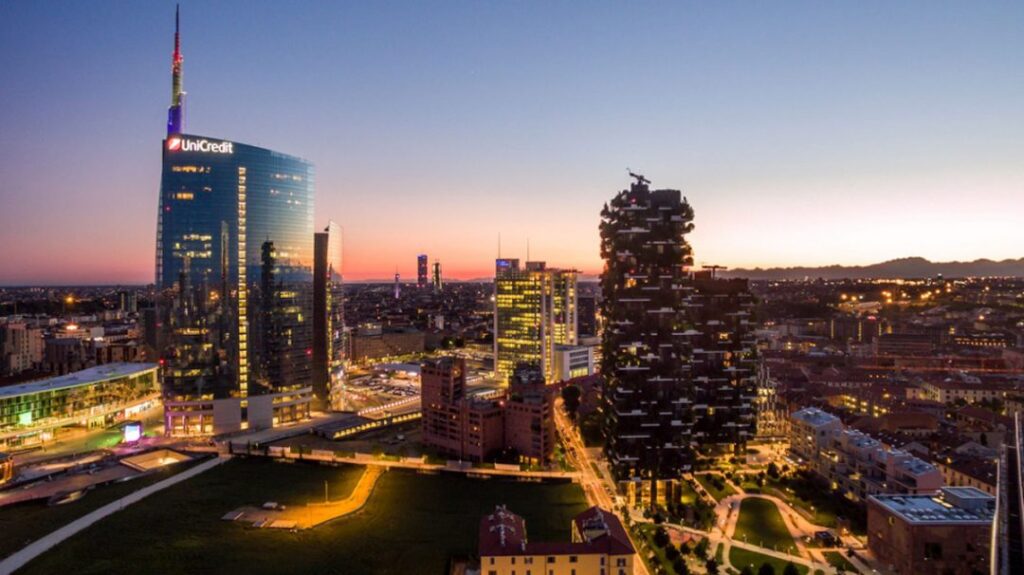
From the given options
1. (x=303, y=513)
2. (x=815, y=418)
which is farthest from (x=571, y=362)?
(x=303, y=513)

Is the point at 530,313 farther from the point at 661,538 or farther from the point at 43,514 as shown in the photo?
the point at 43,514

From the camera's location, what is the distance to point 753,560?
2831cm

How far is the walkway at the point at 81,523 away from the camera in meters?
27.7

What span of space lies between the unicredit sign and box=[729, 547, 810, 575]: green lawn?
4634 centimetres

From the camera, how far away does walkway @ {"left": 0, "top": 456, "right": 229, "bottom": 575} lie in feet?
90.7

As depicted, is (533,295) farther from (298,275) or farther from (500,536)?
(500,536)

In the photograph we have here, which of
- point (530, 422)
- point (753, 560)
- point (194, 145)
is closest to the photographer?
point (753, 560)

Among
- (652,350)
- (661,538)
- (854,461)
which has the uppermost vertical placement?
(652,350)

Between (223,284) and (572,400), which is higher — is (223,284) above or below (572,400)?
above

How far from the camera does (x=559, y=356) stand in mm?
73312

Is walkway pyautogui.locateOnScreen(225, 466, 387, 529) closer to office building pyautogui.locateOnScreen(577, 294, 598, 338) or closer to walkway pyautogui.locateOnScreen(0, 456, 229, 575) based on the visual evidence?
walkway pyautogui.locateOnScreen(0, 456, 229, 575)

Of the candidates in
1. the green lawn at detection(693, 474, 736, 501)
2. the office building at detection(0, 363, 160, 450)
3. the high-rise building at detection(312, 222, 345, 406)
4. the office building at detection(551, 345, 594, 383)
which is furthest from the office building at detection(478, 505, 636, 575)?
the office building at detection(551, 345, 594, 383)

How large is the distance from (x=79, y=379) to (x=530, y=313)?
44.5 meters

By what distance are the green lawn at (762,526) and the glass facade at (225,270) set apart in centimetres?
3788
